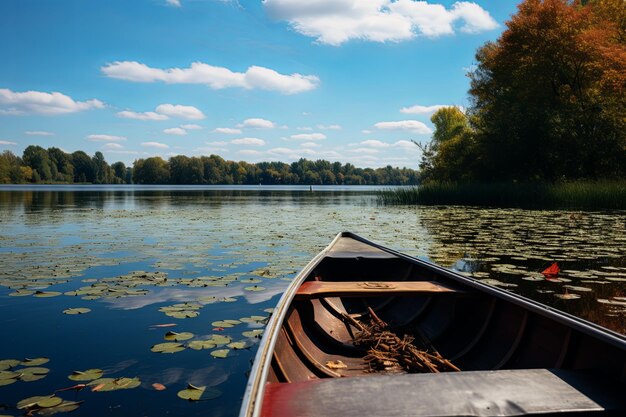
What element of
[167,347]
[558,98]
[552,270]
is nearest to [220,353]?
[167,347]

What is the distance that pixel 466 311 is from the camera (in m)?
4.12

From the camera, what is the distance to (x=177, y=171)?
126 metres

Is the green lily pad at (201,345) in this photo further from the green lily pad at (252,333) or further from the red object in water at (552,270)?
the red object in water at (552,270)

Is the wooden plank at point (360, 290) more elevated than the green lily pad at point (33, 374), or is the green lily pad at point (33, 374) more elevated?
the wooden plank at point (360, 290)

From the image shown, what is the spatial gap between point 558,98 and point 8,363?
30.1m

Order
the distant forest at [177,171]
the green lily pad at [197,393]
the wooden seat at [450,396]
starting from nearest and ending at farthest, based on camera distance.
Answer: the wooden seat at [450,396] → the green lily pad at [197,393] → the distant forest at [177,171]

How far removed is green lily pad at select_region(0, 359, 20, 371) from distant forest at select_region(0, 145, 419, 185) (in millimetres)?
111321

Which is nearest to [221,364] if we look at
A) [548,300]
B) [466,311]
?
[466,311]

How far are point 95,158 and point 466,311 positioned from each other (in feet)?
480

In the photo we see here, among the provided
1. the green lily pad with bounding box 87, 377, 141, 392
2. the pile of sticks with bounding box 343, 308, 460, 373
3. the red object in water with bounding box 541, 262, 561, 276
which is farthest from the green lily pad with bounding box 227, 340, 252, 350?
the red object in water with bounding box 541, 262, 561, 276

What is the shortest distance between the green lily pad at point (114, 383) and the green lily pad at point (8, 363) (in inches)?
28.3

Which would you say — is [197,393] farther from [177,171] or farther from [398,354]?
[177,171]

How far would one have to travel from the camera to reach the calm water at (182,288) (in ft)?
10.4

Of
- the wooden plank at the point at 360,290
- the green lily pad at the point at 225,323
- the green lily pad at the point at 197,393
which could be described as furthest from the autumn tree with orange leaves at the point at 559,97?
the green lily pad at the point at 197,393
